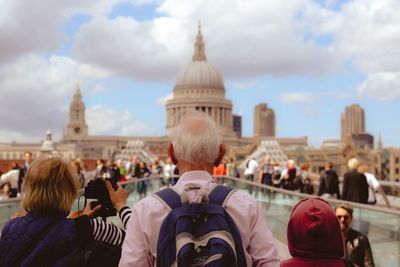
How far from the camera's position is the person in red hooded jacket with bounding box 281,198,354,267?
3.39m

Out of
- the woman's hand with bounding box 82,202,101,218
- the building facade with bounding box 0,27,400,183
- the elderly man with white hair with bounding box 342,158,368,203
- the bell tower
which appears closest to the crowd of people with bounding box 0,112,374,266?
the woman's hand with bounding box 82,202,101,218

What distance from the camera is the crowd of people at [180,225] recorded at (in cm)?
325

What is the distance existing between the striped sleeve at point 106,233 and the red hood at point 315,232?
33.4 inches

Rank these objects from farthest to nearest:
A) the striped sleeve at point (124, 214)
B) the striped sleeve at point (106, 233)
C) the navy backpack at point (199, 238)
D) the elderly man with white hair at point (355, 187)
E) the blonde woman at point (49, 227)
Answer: the elderly man with white hair at point (355, 187) < the striped sleeve at point (124, 214) < the striped sleeve at point (106, 233) < the blonde woman at point (49, 227) < the navy backpack at point (199, 238)

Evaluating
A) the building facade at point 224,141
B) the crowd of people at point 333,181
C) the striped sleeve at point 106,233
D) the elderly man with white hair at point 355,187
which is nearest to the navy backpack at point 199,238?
the striped sleeve at point 106,233

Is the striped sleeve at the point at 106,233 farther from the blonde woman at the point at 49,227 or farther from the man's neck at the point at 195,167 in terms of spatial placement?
the man's neck at the point at 195,167

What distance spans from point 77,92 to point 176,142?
182 meters

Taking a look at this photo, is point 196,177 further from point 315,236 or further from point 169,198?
point 315,236

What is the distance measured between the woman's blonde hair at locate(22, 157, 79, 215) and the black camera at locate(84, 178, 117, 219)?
19 cm

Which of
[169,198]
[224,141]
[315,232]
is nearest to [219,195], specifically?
[169,198]

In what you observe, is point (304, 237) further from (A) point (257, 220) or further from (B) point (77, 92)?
(B) point (77, 92)

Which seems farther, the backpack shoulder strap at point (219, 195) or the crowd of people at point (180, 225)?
the backpack shoulder strap at point (219, 195)

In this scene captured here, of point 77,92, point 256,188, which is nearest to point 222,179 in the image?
point 256,188

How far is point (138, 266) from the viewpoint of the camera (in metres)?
3.40
